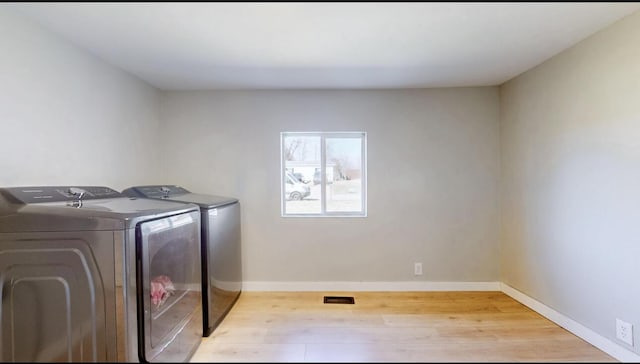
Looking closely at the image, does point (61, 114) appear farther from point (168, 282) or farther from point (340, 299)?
point (340, 299)

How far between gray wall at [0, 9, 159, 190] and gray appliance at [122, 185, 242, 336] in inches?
14.7

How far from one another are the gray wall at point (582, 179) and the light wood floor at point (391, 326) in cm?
33

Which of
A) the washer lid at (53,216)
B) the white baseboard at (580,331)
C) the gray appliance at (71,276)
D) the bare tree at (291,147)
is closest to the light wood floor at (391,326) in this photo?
the white baseboard at (580,331)

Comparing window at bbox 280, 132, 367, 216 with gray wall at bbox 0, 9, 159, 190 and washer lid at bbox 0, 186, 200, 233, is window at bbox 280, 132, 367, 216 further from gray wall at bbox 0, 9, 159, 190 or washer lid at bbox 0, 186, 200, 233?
washer lid at bbox 0, 186, 200, 233

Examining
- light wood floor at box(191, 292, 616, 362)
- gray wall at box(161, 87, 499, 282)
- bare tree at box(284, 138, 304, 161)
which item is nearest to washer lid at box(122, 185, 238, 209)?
gray wall at box(161, 87, 499, 282)

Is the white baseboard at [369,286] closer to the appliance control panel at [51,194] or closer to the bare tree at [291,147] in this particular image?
the bare tree at [291,147]

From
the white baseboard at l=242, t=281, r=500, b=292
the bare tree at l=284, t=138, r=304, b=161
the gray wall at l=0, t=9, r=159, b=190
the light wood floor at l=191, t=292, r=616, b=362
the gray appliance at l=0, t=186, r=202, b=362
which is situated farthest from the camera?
the bare tree at l=284, t=138, r=304, b=161

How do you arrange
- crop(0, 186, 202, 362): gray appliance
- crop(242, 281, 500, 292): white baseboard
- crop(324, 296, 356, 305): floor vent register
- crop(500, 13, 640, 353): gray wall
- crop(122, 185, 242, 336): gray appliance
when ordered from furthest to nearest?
crop(242, 281, 500, 292): white baseboard
crop(324, 296, 356, 305): floor vent register
crop(122, 185, 242, 336): gray appliance
crop(500, 13, 640, 353): gray wall
crop(0, 186, 202, 362): gray appliance

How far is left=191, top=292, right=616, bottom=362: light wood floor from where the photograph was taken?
2.11 metres

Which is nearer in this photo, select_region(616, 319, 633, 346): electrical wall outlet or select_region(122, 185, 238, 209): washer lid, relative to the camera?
select_region(616, 319, 633, 346): electrical wall outlet

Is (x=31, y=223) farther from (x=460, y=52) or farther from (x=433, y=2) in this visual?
(x=460, y=52)

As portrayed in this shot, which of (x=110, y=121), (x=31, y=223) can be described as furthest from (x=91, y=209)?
(x=110, y=121)

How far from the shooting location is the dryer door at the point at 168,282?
5.52 feet

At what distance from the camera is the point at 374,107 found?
3342mm
